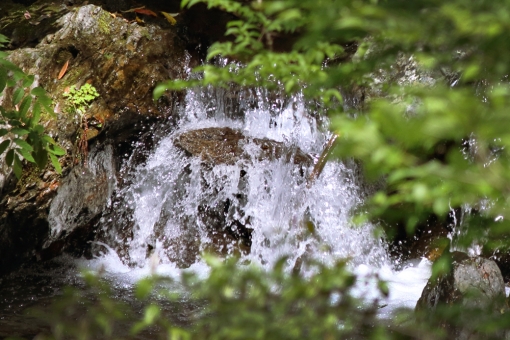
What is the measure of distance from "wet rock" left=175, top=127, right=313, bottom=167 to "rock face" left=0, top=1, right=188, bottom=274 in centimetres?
58

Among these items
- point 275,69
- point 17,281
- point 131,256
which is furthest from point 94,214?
point 275,69

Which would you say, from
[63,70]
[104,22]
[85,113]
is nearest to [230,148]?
[85,113]

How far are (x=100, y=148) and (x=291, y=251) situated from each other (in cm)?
216

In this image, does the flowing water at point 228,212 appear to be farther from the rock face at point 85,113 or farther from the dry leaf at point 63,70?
the dry leaf at point 63,70

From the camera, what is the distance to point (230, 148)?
20.4ft

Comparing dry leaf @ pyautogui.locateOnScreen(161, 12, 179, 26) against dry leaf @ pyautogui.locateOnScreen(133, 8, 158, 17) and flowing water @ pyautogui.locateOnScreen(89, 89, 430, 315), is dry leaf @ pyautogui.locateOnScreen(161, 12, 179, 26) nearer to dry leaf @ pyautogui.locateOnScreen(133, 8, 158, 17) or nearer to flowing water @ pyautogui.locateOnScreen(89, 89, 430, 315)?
dry leaf @ pyautogui.locateOnScreen(133, 8, 158, 17)

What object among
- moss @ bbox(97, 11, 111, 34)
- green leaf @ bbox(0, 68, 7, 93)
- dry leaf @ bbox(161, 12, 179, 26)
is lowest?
green leaf @ bbox(0, 68, 7, 93)

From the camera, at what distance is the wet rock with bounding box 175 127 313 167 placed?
20.0ft

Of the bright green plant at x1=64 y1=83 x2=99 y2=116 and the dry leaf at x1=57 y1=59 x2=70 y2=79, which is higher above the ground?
the dry leaf at x1=57 y1=59 x2=70 y2=79

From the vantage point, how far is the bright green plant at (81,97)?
5582 mm

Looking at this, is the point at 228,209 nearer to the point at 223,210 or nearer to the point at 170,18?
the point at 223,210

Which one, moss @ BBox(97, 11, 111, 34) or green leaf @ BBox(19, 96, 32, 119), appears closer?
green leaf @ BBox(19, 96, 32, 119)

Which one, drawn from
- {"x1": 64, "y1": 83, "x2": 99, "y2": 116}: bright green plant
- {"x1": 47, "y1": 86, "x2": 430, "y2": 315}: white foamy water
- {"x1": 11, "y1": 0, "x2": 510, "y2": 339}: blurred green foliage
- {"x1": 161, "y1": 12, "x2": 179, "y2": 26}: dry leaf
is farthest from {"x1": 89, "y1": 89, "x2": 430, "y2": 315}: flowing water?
{"x1": 11, "y1": 0, "x2": 510, "y2": 339}: blurred green foliage

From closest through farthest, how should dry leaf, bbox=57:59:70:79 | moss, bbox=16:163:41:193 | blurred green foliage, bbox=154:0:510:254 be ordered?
blurred green foliage, bbox=154:0:510:254 → moss, bbox=16:163:41:193 → dry leaf, bbox=57:59:70:79
